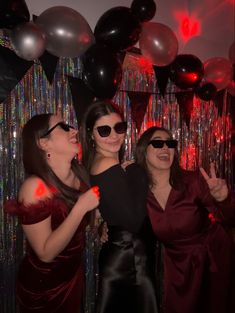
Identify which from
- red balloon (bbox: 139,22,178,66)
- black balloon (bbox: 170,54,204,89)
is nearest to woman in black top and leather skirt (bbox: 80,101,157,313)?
red balloon (bbox: 139,22,178,66)

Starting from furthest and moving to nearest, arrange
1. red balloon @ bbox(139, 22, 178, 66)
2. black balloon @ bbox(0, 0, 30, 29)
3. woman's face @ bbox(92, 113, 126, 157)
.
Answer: red balloon @ bbox(139, 22, 178, 66)
woman's face @ bbox(92, 113, 126, 157)
black balloon @ bbox(0, 0, 30, 29)

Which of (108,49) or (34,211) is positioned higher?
(108,49)

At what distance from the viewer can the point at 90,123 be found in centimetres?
229

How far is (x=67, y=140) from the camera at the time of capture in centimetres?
202

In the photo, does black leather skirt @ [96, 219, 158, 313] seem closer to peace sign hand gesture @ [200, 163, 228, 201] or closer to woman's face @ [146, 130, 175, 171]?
woman's face @ [146, 130, 175, 171]

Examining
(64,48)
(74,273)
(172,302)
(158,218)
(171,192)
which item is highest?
(64,48)

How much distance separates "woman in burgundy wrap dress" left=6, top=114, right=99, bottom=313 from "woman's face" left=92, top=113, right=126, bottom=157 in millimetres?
246

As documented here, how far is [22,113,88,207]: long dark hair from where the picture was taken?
6.20 ft

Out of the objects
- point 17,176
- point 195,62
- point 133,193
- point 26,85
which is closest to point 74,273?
point 133,193

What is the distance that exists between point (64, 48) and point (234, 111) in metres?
2.68

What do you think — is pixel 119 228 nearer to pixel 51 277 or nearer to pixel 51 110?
pixel 51 277

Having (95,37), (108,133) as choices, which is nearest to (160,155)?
(108,133)

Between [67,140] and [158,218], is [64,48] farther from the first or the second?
[158,218]

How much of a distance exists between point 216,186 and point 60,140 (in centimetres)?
131
